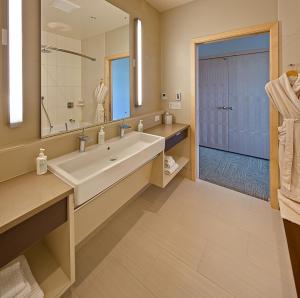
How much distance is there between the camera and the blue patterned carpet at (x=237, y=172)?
2.75m

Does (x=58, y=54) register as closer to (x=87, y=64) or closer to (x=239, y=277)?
(x=87, y=64)

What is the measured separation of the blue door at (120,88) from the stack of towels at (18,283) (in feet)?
4.62

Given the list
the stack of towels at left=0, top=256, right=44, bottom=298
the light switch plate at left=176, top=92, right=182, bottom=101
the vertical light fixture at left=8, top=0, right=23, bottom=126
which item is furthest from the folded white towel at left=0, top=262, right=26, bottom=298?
the light switch plate at left=176, top=92, right=182, bottom=101

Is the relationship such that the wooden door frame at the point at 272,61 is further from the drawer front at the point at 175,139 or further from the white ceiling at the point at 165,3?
the drawer front at the point at 175,139

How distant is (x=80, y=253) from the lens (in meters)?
Answer: 1.64

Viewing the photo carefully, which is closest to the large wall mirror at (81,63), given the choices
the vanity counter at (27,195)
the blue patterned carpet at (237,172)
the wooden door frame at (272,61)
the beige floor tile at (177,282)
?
the vanity counter at (27,195)

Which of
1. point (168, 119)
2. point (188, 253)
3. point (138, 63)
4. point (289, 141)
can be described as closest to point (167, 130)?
point (168, 119)

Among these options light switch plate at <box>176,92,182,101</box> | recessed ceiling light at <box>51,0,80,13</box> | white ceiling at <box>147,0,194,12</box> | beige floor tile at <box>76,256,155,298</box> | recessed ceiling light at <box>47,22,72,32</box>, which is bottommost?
beige floor tile at <box>76,256,155,298</box>

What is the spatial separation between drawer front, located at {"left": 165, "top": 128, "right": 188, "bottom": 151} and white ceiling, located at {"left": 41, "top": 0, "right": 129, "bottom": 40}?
1.29 metres

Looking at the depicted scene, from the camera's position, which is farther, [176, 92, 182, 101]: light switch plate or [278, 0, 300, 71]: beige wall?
[176, 92, 182, 101]: light switch plate

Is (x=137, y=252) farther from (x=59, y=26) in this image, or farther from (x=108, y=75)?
(x=59, y=26)

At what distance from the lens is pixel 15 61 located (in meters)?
1.19

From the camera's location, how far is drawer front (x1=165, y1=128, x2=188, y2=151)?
2.29 m

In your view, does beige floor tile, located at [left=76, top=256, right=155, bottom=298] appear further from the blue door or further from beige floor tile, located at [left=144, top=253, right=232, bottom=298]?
the blue door
